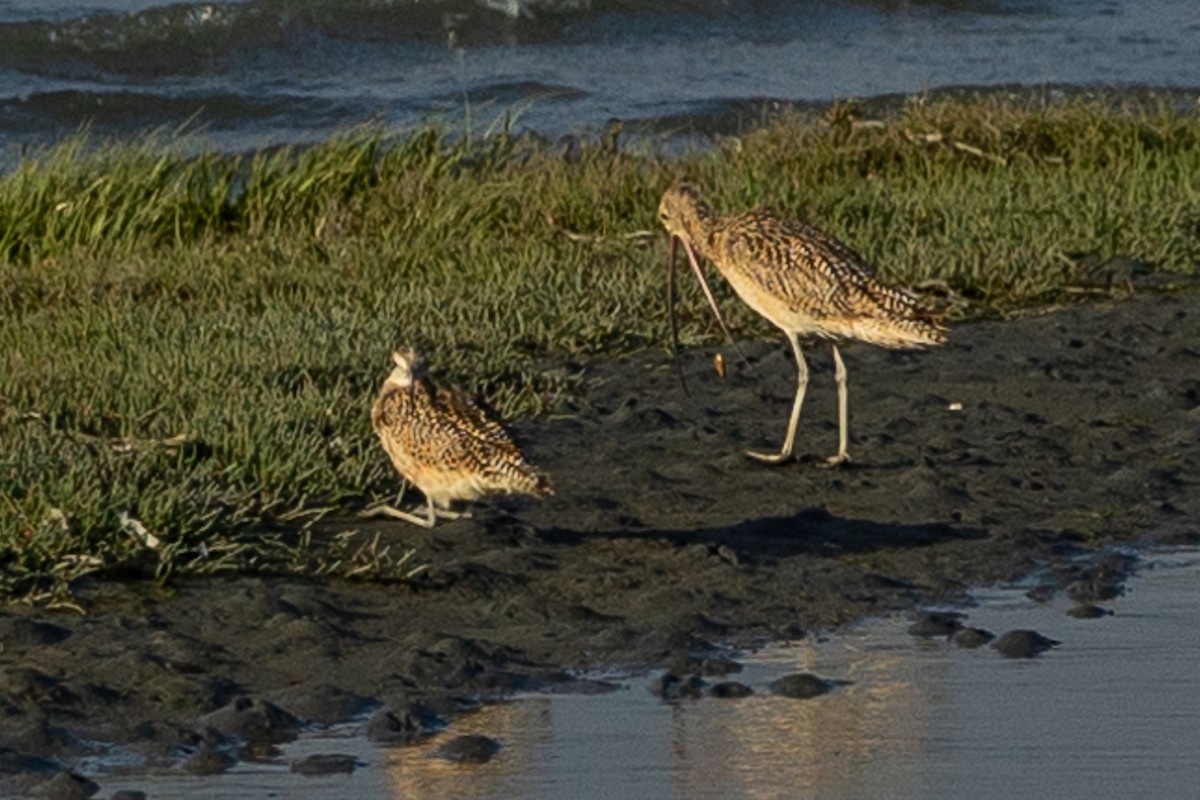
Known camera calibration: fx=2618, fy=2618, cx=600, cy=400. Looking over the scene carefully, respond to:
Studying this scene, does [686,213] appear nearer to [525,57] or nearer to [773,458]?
[773,458]

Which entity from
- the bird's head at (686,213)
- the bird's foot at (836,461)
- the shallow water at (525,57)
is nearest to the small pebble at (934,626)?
the bird's foot at (836,461)

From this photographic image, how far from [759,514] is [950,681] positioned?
5.29 feet

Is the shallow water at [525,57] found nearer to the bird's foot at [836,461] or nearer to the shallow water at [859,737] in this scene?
the bird's foot at [836,461]

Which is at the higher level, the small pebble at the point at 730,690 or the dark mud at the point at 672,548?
the dark mud at the point at 672,548

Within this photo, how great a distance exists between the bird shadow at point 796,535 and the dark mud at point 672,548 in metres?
0.01

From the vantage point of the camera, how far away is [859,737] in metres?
5.47

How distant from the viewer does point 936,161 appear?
1324cm

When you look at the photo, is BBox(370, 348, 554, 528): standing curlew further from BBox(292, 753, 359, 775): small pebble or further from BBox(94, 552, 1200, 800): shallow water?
BBox(292, 753, 359, 775): small pebble

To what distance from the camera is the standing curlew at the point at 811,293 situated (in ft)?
26.9

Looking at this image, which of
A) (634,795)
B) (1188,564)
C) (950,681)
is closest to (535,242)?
(1188,564)

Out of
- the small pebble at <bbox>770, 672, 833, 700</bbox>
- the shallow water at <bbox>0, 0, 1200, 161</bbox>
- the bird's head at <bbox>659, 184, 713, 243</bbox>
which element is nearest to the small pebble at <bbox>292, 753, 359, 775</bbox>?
the small pebble at <bbox>770, 672, 833, 700</bbox>

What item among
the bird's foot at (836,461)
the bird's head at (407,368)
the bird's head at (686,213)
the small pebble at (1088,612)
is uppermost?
the bird's head at (686,213)

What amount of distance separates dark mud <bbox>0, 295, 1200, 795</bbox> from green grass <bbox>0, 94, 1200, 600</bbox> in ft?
0.84

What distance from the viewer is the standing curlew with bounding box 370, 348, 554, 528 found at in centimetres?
682
